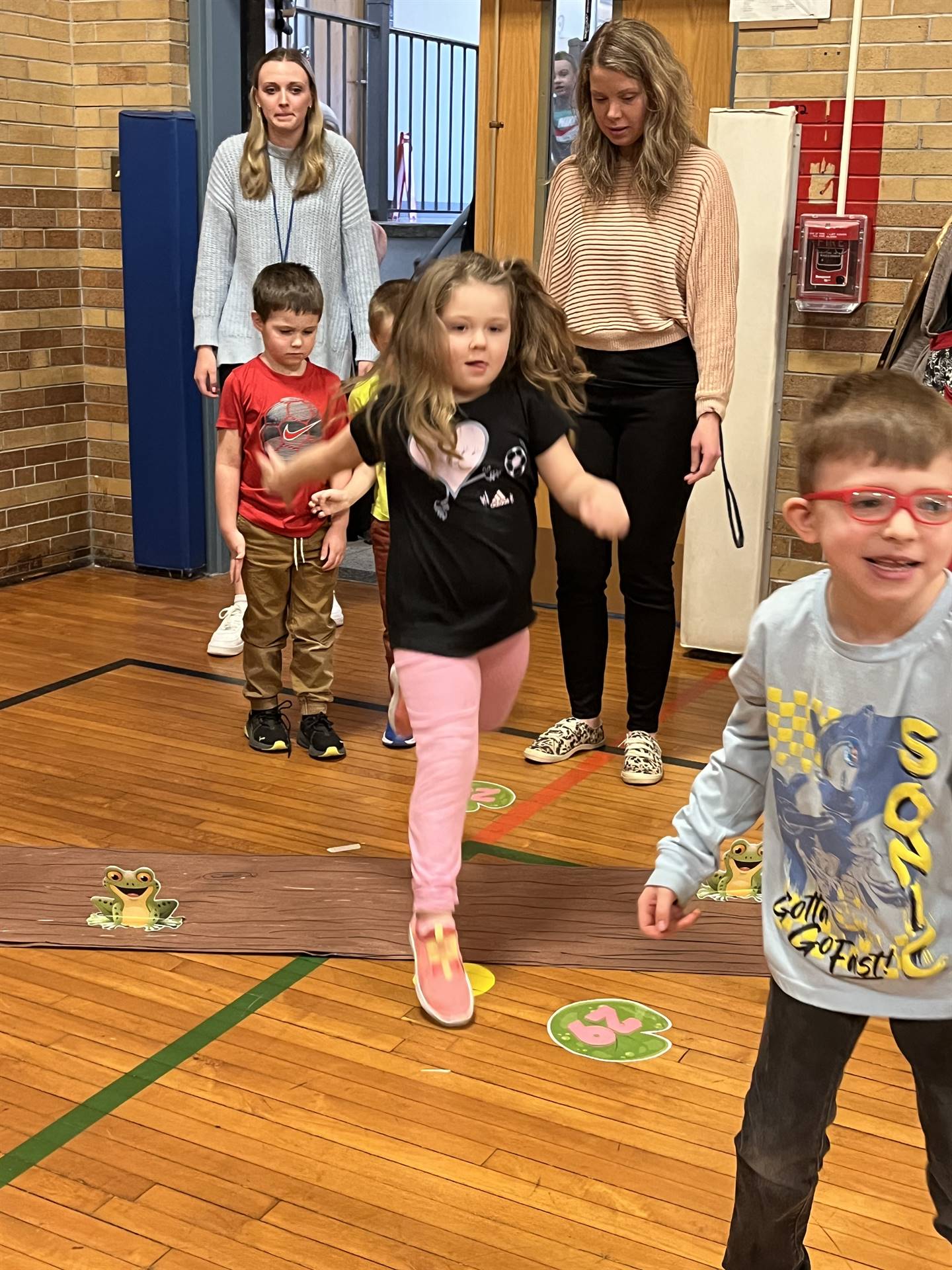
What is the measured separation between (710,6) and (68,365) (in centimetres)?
274

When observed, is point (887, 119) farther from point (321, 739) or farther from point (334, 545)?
point (321, 739)

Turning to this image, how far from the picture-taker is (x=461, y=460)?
8.24ft

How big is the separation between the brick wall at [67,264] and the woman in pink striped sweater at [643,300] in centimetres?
262

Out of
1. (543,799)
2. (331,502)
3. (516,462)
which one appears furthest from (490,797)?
(516,462)

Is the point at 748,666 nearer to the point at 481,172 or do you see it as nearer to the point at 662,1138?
the point at 662,1138

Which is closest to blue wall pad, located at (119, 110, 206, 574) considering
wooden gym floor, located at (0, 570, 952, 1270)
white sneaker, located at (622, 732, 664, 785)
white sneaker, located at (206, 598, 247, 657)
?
white sneaker, located at (206, 598, 247, 657)

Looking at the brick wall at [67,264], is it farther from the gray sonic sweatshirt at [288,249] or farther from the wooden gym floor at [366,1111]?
the wooden gym floor at [366,1111]

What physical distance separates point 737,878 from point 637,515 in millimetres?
933

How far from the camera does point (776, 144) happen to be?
14.2ft

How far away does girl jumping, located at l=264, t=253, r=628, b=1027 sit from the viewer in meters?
2.47

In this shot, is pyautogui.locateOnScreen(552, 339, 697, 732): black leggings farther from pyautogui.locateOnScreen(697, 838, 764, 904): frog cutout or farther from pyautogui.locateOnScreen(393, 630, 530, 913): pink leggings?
pyautogui.locateOnScreen(393, 630, 530, 913): pink leggings

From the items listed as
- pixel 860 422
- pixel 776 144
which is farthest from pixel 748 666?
pixel 776 144

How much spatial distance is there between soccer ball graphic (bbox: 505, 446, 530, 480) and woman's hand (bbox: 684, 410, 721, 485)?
90cm

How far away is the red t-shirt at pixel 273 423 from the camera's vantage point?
11.7 feet
